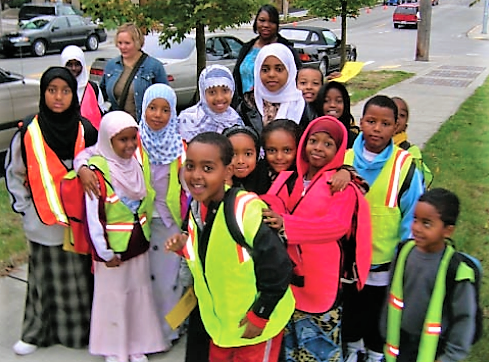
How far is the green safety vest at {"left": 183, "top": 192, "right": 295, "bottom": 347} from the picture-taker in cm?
243

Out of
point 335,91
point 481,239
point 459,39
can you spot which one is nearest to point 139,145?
point 335,91

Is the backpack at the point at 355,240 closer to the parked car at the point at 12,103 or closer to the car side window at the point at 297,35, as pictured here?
the parked car at the point at 12,103

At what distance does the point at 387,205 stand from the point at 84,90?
2.71 meters

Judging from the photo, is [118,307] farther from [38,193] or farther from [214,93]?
[214,93]

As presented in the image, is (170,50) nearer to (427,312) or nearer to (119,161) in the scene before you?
(119,161)

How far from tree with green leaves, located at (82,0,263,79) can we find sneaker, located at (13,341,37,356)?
4.28 metres

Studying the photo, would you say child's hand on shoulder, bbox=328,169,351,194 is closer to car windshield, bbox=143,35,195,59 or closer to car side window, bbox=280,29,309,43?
car windshield, bbox=143,35,195,59

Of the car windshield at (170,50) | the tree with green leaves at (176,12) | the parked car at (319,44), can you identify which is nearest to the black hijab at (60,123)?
the tree with green leaves at (176,12)

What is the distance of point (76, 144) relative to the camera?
3.46m

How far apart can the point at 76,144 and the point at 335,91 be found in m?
1.58

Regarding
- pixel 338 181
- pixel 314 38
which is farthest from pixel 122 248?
pixel 314 38

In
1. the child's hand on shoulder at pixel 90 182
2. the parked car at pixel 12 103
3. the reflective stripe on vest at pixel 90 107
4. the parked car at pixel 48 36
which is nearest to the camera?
the child's hand on shoulder at pixel 90 182

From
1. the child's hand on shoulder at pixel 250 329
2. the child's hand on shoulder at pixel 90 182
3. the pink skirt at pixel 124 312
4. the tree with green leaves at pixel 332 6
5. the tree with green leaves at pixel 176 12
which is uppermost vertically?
the tree with green leaves at pixel 332 6

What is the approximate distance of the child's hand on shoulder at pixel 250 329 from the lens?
250 centimetres
